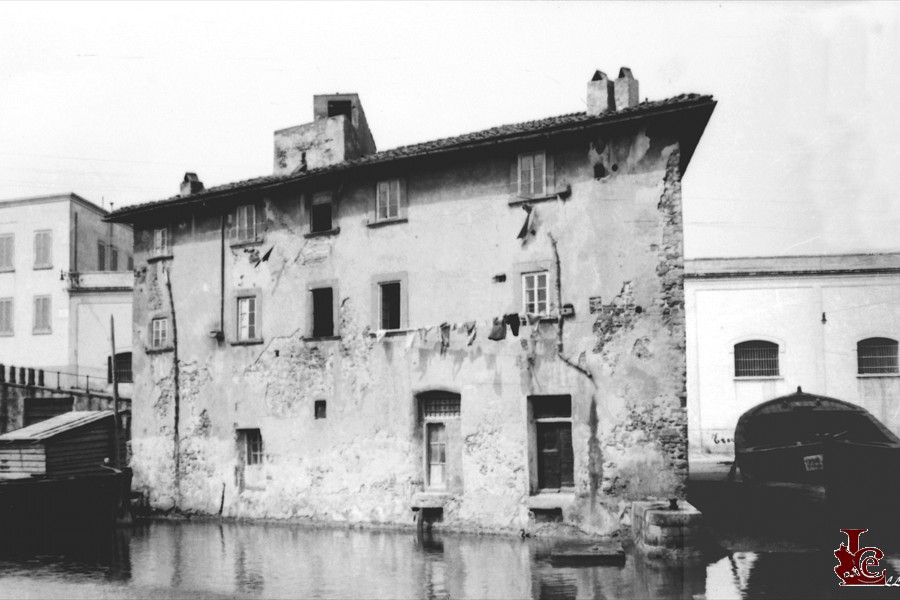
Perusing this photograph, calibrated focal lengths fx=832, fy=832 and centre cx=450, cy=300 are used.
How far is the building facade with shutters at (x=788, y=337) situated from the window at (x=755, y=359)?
40 mm

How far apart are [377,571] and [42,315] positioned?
3134 cm

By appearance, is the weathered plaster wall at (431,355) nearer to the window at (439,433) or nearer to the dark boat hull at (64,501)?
the window at (439,433)

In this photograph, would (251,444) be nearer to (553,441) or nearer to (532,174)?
(553,441)

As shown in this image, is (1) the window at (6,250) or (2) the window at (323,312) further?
(1) the window at (6,250)

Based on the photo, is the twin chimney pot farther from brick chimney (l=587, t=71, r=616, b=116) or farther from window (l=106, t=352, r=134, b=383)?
window (l=106, t=352, r=134, b=383)

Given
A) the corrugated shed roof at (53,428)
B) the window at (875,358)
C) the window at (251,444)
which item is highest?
the window at (875,358)

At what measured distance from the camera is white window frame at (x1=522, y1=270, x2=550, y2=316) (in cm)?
1903

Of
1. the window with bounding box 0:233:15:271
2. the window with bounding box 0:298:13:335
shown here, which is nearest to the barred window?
the window with bounding box 0:298:13:335

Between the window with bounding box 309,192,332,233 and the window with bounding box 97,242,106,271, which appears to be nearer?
the window with bounding box 309,192,332,233

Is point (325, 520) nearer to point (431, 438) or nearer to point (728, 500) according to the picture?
point (431, 438)

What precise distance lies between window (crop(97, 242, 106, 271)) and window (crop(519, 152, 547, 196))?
30682 millimetres

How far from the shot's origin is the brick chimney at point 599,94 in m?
19.1

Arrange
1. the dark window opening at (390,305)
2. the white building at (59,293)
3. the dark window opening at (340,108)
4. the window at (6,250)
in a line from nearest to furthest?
the dark window opening at (390,305)
the dark window opening at (340,108)
the white building at (59,293)
the window at (6,250)

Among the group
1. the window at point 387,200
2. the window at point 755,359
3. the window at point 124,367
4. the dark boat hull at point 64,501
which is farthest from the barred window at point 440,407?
the window at point 124,367
